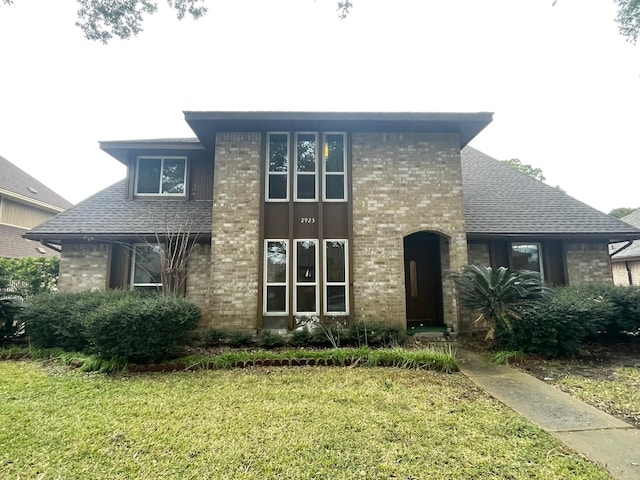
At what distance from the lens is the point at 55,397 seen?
4.87 meters

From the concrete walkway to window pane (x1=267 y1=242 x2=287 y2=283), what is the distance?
4828mm

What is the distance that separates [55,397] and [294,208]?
240 inches

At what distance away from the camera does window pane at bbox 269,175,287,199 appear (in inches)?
352

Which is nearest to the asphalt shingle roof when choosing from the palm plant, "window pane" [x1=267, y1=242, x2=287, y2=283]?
"window pane" [x1=267, y1=242, x2=287, y2=283]

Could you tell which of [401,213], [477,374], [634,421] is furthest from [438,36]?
[634,421]

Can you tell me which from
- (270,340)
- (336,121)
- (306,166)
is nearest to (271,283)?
(270,340)

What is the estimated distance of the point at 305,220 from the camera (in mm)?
8812

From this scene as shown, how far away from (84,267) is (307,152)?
7.31 m

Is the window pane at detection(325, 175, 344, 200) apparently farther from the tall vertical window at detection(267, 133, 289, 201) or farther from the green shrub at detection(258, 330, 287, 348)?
the green shrub at detection(258, 330, 287, 348)

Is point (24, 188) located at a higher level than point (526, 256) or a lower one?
higher

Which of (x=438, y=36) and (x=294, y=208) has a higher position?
(x=438, y=36)

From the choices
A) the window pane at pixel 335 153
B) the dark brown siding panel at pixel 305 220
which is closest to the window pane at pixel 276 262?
the dark brown siding panel at pixel 305 220

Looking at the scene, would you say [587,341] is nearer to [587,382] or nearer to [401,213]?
[587,382]

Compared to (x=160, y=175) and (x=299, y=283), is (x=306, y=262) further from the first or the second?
(x=160, y=175)
